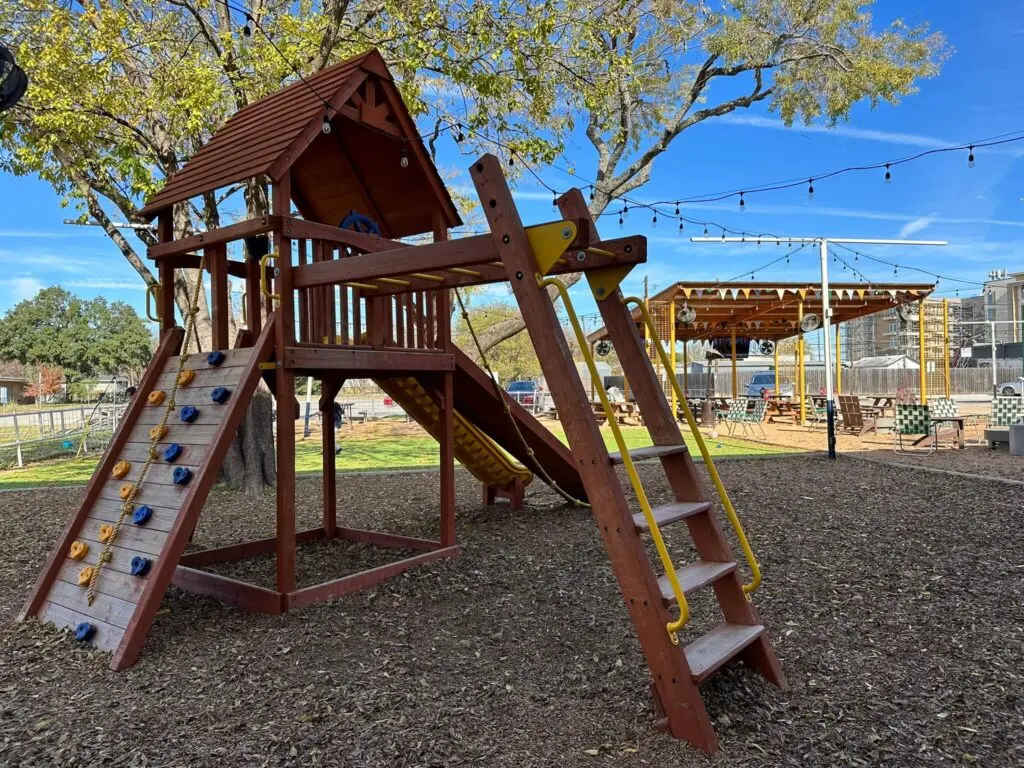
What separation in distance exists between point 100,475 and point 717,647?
12.7 feet

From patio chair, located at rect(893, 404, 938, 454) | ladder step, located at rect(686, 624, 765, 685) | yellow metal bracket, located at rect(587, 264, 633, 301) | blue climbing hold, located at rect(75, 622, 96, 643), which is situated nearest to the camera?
ladder step, located at rect(686, 624, 765, 685)

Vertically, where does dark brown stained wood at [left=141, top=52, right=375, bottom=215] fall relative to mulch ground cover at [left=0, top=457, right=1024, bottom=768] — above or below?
above

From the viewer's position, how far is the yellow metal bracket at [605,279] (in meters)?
3.35

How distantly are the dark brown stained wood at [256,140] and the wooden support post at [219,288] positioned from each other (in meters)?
0.46

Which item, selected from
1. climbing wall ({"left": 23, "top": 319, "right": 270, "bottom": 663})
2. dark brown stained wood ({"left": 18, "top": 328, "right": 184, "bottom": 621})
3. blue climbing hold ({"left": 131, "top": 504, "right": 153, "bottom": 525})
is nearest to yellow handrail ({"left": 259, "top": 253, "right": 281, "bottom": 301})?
climbing wall ({"left": 23, "top": 319, "right": 270, "bottom": 663})

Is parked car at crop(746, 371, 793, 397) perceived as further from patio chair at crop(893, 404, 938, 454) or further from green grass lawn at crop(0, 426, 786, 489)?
patio chair at crop(893, 404, 938, 454)

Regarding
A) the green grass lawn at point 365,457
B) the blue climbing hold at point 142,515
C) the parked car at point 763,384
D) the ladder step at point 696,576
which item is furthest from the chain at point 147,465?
the parked car at point 763,384

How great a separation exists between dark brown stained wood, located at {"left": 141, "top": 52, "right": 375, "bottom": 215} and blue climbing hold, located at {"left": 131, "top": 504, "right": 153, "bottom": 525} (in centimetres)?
220

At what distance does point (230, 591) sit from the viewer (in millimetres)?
4695

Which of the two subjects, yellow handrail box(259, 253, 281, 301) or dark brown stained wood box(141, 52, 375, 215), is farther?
dark brown stained wood box(141, 52, 375, 215)

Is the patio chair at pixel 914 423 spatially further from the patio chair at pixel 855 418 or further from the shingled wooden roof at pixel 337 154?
the shingled wooden roof at pixel 337 154

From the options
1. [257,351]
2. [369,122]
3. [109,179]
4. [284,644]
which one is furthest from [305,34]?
[284,644]

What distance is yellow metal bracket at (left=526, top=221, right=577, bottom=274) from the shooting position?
9.80 feet

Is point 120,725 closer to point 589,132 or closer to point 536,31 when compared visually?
point 536,31
